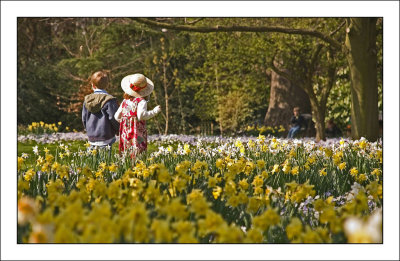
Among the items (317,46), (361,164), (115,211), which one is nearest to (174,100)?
(317,46)

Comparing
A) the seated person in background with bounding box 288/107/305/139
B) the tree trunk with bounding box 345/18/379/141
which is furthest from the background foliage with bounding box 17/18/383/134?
the tree trunk with bounding box 345/18/379/141

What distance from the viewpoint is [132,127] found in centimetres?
493

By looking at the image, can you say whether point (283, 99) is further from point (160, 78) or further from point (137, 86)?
point (137, 86)

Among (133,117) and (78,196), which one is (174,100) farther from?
(78,196)

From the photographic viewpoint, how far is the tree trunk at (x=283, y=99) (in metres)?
12.6

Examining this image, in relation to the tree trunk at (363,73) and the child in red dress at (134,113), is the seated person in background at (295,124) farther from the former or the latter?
the child in red dress at (134,113)

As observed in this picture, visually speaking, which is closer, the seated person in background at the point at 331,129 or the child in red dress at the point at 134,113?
the child in red dress at the point at 134,113

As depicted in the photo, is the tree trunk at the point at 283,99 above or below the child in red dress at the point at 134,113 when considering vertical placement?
above

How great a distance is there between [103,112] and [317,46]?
5463mm

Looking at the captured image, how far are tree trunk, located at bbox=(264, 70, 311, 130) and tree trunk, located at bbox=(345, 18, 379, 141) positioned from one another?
6.07m

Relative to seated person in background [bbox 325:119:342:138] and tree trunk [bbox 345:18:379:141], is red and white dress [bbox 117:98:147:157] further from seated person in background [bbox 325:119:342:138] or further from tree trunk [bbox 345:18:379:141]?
seated person in background [bbox 325:119:342:138]

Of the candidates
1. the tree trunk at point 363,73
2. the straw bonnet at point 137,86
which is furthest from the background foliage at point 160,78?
the straw bonnet at point 137,86

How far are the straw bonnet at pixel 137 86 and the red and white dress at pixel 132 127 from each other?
0.26 feet

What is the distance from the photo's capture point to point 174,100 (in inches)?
561
